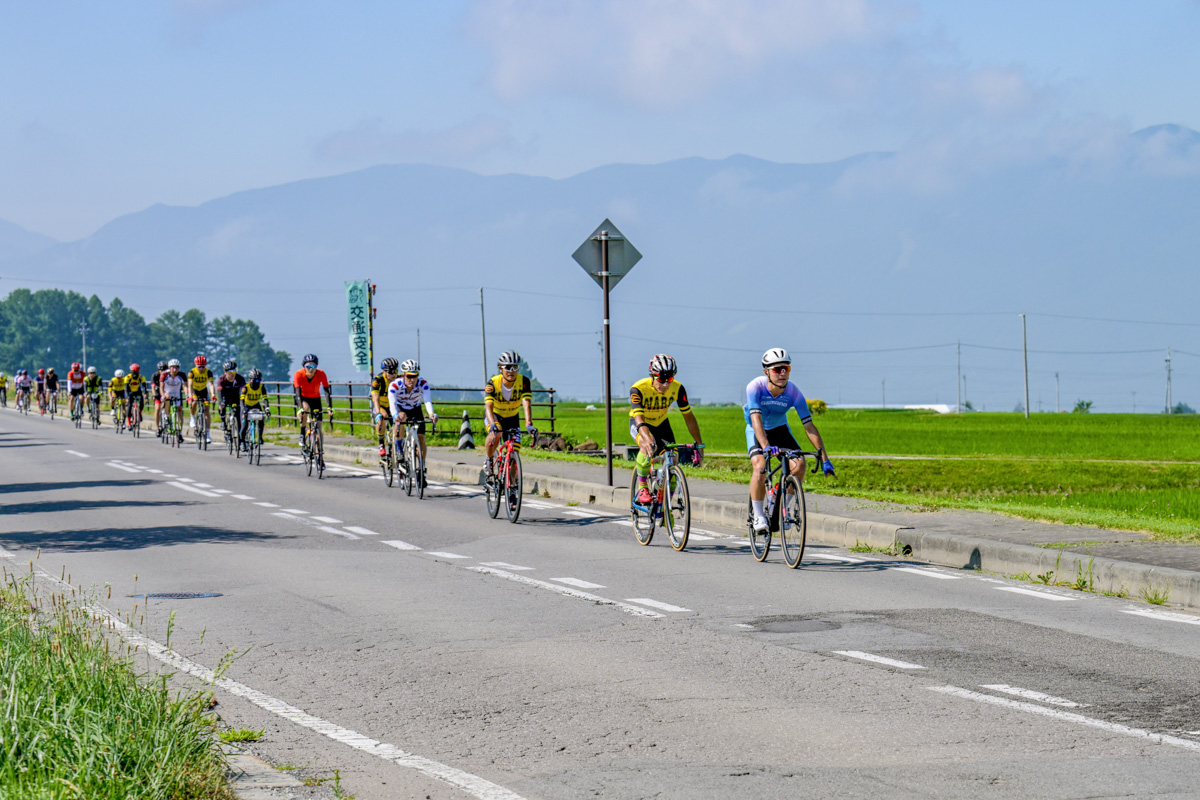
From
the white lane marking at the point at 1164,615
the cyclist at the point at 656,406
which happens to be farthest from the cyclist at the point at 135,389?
the white lane marking at the point at 1164,615

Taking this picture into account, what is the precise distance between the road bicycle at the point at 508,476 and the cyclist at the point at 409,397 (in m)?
3.04

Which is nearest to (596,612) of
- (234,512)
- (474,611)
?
(474,611)

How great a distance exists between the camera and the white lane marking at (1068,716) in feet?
19.0

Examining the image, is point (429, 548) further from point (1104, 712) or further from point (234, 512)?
point (1104, 712)

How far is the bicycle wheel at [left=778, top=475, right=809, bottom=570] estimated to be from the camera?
38.5 feet

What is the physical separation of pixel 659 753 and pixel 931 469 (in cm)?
2355

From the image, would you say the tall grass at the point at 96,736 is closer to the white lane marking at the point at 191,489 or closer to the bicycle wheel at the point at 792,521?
the bicycle wheel at the point at 792,521

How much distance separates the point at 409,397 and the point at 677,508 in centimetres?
725

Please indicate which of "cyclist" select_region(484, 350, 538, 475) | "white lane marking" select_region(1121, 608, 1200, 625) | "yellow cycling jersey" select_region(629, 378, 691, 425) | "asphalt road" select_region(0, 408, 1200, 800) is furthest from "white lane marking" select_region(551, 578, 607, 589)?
"cyclist" select_region(484, 350, 538, 475)

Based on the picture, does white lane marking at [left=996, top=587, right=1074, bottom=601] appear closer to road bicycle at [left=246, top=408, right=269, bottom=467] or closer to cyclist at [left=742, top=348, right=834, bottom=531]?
cyclist at [left=742, top=348, right=834, bottom=531]

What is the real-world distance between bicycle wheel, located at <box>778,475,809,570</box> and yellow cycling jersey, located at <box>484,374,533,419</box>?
14.8 ft

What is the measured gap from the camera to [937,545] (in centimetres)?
1266

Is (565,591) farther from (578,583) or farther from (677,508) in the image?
(677,508)

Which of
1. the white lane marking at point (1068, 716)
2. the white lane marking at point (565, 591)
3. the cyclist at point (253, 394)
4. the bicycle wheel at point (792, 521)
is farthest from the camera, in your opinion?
the cyclist at point (253, 394)
